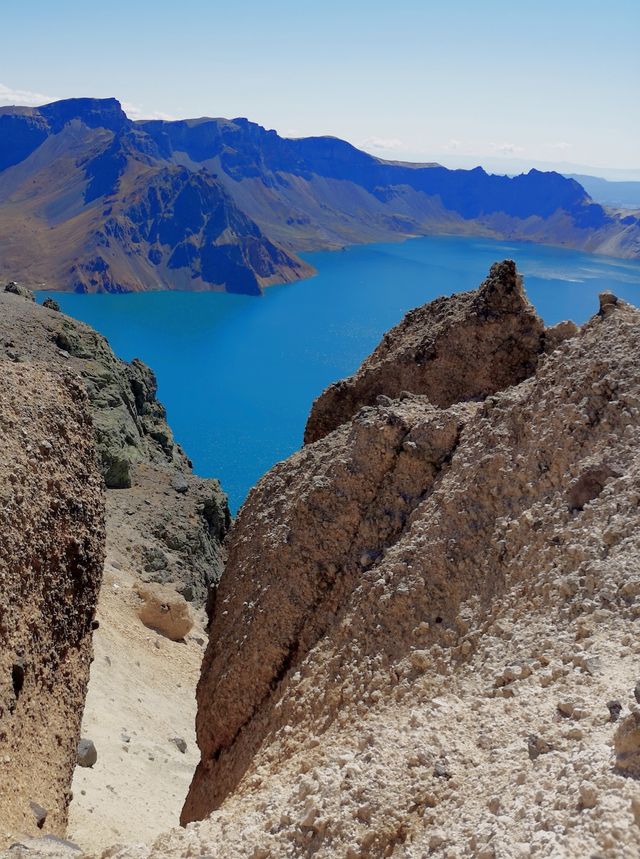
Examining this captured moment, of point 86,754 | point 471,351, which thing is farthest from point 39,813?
point 471,351

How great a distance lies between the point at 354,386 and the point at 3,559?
7136 millimetres

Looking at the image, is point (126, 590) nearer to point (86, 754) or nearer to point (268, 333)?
point (86, 754)

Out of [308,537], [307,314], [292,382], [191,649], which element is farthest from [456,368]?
[307,314]

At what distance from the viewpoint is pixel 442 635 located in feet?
23.8

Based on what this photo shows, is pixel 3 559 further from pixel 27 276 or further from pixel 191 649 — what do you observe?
pixel 27 276

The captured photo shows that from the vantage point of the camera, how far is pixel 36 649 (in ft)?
27.1

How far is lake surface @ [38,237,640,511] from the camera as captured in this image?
70562 mm

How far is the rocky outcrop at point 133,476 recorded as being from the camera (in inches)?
1053

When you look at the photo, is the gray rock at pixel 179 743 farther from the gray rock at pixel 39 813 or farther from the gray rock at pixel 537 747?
the gray rock at pixel 537 747

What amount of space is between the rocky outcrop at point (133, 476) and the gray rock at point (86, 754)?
1137cm

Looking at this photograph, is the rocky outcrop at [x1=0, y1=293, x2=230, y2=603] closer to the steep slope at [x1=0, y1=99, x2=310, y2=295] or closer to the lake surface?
the lake surface

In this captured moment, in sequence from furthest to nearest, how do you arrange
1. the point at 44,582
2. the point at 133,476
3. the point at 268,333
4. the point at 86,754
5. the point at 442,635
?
the point at 268,333 → the point at 133,476 → the point at 86,754 → the point at 44,582 → the point at 442,635

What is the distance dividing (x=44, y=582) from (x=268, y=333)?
99535 mm

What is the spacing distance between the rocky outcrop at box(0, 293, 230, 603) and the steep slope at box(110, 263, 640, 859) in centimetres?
1477
